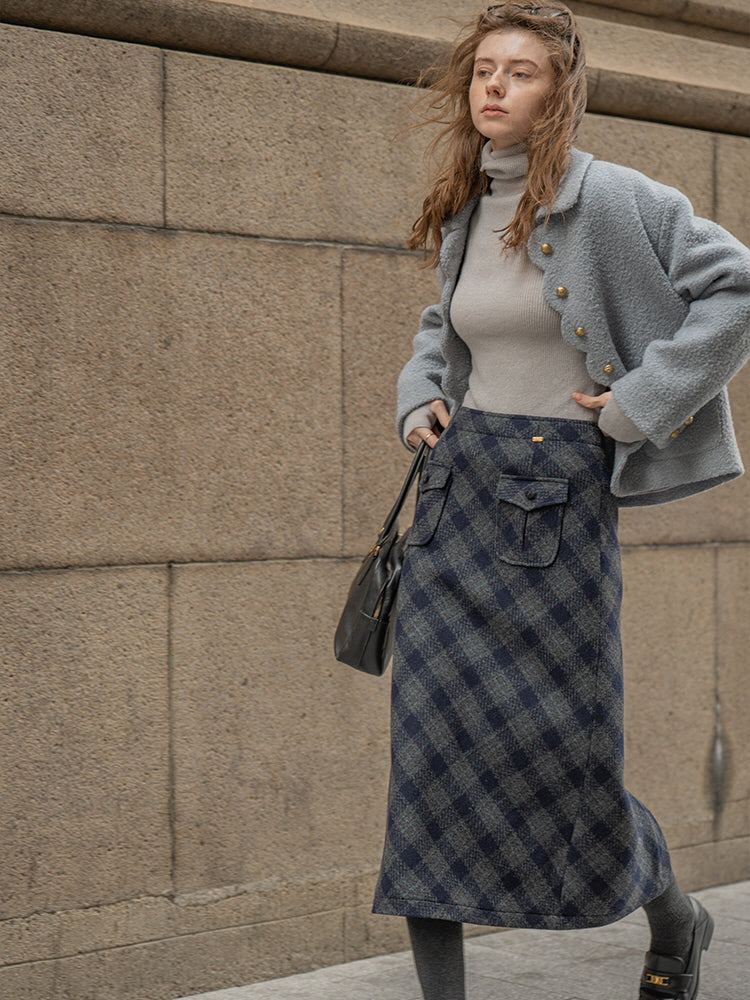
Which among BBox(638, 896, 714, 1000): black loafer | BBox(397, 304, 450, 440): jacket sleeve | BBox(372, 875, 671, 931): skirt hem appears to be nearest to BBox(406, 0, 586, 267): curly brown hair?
BBox(397, 304, 450, 440): jacket sleeve

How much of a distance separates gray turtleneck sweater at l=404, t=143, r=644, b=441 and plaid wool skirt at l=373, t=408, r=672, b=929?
7 centimetres

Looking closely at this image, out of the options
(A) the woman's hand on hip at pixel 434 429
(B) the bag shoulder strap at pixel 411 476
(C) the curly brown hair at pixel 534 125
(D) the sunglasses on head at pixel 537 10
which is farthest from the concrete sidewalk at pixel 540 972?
(D) the sunglasses on head at pixel 537 10

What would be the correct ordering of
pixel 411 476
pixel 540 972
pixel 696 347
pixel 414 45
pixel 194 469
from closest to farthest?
pixel 696 347
pixel 411 476
pixel 194 469
pixel 540 972
pixel 414 45

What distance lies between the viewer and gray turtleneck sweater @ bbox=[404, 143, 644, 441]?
3.21 metres

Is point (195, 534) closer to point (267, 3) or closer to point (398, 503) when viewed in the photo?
point (398, 503)

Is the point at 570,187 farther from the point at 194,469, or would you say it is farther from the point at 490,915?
the point at 490,915

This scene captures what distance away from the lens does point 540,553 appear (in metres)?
3.14

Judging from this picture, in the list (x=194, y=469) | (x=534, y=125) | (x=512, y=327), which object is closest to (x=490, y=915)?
(x=512, y=327)

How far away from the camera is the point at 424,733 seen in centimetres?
318

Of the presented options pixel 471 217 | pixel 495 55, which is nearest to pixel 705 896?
pixel 471 217

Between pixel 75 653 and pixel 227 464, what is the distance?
2.20ft

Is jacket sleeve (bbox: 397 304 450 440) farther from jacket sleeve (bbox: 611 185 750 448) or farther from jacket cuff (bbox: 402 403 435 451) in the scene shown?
jacket sleeve (bbox: 611 185 750 448)

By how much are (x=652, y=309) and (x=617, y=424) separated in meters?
0.27

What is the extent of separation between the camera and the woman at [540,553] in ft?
10.3
